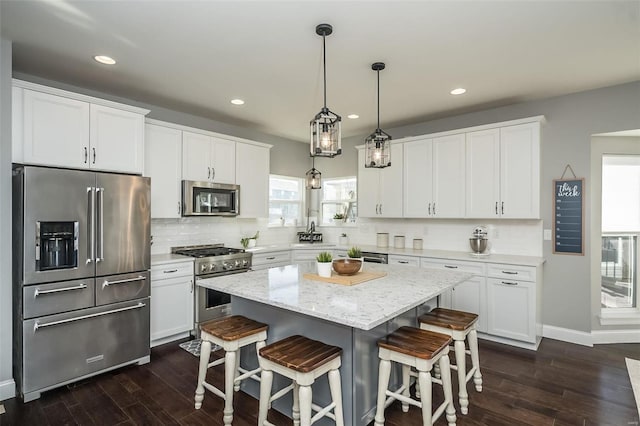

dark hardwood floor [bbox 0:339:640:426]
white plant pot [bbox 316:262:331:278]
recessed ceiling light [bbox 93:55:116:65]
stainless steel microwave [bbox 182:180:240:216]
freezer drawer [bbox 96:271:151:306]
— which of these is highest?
recessed ceiling light [bbox 93:55:116:65]

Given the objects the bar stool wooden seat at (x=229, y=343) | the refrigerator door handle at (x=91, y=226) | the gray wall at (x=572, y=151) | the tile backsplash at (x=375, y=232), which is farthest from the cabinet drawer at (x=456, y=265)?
the refrigerator door handle at (x=91, y=226)

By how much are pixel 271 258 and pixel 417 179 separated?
2292mm

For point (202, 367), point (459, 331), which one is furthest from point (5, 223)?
point (459, 331)

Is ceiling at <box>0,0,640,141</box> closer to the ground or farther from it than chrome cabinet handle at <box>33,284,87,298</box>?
farther from it

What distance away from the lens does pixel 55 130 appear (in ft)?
9.07

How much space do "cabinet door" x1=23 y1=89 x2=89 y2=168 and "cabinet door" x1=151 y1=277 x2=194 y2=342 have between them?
1.42 metres

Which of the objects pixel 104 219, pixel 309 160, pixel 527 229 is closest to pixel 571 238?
pixel 527 229

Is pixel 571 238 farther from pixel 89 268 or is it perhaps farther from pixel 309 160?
pixel 89 268

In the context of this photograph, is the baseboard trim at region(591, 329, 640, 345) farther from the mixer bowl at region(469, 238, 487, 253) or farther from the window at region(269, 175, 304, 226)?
the window at region(269, 175, 304, 226)

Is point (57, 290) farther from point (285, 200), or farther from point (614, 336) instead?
point (614, 336)

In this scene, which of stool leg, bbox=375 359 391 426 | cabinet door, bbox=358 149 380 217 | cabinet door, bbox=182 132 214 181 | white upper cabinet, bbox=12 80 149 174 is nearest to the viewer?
stool leg, bbox=375 359 391 426

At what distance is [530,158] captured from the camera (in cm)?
370

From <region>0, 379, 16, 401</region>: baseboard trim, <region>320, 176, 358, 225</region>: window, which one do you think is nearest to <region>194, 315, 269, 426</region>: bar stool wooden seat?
<region>0, 379, 16, 401</region>: baseboard trim

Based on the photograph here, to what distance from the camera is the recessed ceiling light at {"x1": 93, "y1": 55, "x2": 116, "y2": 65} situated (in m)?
2.82
